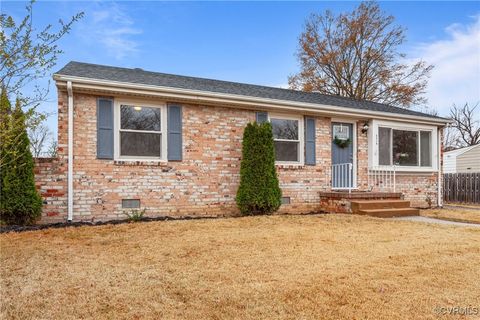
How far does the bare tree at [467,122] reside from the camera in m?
28.8

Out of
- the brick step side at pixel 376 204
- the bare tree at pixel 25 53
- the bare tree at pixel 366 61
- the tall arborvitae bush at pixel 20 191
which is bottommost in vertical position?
the brick step side at pixel 376 204

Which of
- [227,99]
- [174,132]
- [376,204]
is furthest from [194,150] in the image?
[376,204]

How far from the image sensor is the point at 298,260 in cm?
355

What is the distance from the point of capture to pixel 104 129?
6.49 m

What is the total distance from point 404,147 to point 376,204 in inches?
115

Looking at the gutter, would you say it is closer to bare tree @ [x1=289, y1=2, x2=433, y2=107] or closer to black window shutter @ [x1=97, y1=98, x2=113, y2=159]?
black window shutter @ [x1=97, y1=98, x2=113, y2=159]

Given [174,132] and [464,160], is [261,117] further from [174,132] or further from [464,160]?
[464,160]

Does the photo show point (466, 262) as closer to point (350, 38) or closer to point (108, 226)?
point (108, 226)

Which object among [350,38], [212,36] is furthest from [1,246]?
[350,38]

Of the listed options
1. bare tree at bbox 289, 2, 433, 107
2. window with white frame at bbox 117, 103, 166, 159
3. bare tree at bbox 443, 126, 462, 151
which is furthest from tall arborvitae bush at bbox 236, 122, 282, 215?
bare tree at bbox 443, 126, 462, 151

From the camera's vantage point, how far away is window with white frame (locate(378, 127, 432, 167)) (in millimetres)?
9273

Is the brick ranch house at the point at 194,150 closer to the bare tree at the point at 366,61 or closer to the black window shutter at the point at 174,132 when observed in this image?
the black window shutter at the point at 174,132

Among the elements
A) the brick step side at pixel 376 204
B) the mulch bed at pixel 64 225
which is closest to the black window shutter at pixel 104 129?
the mulch bed at pixel 64 225

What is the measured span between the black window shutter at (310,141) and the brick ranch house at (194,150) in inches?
1.0
